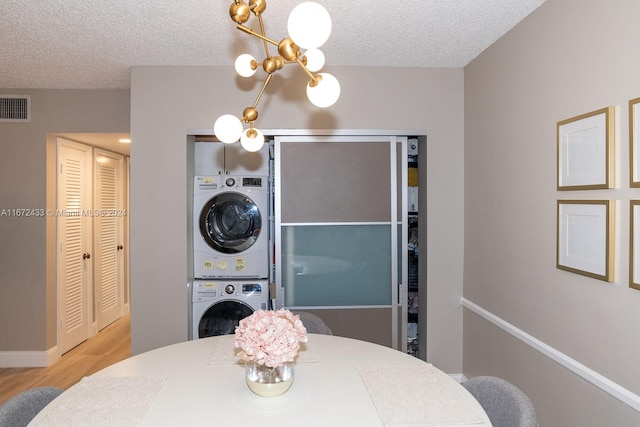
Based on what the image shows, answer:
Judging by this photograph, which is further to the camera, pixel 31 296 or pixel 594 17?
pixel 31 296

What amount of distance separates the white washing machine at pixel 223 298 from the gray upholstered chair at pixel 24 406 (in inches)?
66.9

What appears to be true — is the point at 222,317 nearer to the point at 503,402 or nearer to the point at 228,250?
the point at 228,250

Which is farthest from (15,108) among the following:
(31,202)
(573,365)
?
(573,365)

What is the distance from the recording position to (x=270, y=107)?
323cm

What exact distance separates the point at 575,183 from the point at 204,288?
8.31ft

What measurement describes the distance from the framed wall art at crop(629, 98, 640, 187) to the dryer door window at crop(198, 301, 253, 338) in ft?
8.45

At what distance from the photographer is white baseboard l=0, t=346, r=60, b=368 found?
12.6 feet

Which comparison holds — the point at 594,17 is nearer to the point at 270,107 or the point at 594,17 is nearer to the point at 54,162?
the point at 270,107

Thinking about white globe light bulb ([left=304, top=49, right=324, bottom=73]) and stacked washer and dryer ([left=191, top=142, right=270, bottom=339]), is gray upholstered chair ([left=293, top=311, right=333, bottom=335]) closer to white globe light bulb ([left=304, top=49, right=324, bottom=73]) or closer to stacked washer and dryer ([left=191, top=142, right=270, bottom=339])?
stacked washer and dryer ([left=191, top=142, right=270, bottom=339])

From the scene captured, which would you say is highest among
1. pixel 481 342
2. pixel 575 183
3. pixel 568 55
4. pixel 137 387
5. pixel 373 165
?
pixel 568 55

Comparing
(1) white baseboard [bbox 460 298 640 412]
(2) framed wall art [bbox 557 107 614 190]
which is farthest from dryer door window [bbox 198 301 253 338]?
(2) framed wall art [bbox 557 107 614 190]

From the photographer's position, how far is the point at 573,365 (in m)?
1.96

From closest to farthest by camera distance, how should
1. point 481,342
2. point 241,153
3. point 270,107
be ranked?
Result: 1. point 481,342
2. point 270,107
3. point 241,153

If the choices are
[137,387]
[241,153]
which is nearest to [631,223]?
[137,387]
